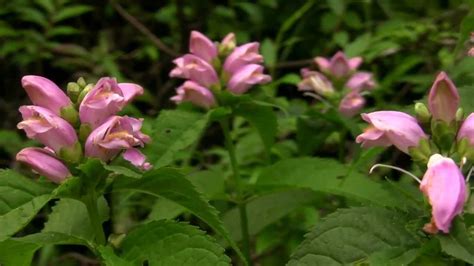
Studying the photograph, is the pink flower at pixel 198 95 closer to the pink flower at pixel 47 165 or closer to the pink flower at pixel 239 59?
the pink flower at pixel 239 59

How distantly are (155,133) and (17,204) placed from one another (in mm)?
435

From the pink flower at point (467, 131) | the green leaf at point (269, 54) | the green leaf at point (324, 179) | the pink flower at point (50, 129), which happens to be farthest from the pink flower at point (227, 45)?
the green leaf at point (269, 54)

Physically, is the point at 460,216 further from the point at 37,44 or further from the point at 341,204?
the point at 37,44

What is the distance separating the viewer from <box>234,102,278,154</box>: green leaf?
66.1 inches

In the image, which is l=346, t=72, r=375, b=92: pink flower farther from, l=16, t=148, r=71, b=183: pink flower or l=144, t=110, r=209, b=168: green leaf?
l=16, t=148, r=71, b=183: pink flower

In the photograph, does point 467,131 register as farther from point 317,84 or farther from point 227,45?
point 317,84

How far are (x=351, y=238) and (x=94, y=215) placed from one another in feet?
1.36

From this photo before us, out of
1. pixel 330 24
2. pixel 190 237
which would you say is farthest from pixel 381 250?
pixel 330 24

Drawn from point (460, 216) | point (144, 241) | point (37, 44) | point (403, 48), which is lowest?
point (37, 44)

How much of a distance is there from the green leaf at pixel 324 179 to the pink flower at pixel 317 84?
1.52 ft

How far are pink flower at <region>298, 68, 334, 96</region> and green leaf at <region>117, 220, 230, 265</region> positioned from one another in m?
1.02

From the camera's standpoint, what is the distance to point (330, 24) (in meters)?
3.32

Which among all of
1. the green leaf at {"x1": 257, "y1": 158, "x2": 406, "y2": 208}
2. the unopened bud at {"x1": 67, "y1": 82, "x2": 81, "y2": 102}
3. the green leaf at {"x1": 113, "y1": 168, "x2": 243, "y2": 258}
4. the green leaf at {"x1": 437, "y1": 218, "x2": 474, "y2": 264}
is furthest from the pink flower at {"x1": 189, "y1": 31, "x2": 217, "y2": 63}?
the green leaf at {"x1": 437, "y1": 218, "x2": 474, "y2": 264}

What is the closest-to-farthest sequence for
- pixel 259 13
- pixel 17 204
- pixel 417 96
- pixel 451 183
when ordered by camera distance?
pixel 451 183, pixel 17 204, pixel 417 96, pixel 259 13
